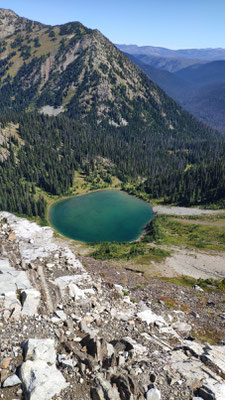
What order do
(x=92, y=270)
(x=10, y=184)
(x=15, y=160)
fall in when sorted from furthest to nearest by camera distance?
(x=15, y=160), (x=10, y=184), (x=92, y=270)

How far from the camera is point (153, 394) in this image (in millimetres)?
25969

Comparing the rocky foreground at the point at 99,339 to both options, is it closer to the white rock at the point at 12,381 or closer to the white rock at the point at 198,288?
the white rock at the point at 12,381

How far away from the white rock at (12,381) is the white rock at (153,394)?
13.3 meters

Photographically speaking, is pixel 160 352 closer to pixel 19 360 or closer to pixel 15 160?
pixel 19 360

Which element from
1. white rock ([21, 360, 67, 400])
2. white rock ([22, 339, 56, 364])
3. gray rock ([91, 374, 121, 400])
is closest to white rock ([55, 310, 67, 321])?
white rock ([22, 339, 56, 364])

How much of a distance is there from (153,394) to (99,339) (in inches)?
326

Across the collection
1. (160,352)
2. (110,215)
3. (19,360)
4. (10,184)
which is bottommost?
(110,215)

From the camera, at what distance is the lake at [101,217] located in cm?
12356

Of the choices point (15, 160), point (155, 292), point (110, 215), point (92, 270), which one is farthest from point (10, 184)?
point (155, 292)

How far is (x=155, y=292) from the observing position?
55.8 meters

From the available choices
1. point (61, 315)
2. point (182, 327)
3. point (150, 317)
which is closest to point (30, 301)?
point (61, 315)

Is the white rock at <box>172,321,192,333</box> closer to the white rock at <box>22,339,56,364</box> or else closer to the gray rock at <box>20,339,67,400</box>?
the white rock at <box>22,339,56,364</box>

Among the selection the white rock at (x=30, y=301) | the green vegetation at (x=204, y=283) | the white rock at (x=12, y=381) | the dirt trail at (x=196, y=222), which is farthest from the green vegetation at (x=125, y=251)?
the white rock at (x=12, y=381)

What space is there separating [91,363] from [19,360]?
7.83 metres
